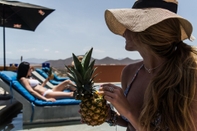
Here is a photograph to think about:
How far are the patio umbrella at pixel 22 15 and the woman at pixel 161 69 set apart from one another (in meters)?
6.28

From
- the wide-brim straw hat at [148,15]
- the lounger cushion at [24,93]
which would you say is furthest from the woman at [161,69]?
the lounger cushion at [24,93]

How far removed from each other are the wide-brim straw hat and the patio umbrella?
6.21m

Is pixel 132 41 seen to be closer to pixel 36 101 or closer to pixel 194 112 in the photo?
pixel 194 112

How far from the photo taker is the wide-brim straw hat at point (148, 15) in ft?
3.24

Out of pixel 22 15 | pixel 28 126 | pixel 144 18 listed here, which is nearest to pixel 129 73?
A: pixel 144 18

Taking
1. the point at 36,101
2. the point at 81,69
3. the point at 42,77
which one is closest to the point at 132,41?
the point at 81,69

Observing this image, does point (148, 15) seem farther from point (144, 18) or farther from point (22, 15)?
point (22, 15)

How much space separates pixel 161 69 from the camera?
3.49 feet

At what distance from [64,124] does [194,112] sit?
3696mm

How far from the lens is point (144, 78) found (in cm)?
125

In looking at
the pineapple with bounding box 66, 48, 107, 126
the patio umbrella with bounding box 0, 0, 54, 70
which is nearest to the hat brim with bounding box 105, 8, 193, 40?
the pineapple with bounding box 66, 48, 107, 126

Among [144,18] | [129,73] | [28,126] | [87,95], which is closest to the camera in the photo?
[144,18]

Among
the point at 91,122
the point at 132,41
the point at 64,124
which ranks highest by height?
the point at 132,41

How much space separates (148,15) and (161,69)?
27 cm
